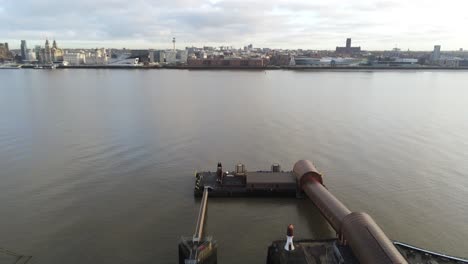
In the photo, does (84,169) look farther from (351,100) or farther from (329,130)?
(351,100)

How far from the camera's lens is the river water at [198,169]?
857 centimetres

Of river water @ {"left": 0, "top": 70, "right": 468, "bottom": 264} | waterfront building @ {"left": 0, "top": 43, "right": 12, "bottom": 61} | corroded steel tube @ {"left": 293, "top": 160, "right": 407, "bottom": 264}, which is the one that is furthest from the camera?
waterfront building @ {"left": 0, "top": 43, "right": 12, "bottom": 61}

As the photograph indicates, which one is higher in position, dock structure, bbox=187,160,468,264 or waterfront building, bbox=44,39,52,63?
waterfront building, bbox=44,39,52,63

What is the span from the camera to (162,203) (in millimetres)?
10398

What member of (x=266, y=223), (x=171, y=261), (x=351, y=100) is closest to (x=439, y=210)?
(x=266, y=223)

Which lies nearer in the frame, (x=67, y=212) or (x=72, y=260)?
(x=72, y=260)

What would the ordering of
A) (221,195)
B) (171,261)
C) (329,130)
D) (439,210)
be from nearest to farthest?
(171,261) < (439,210) < (221,195) < (329,130)

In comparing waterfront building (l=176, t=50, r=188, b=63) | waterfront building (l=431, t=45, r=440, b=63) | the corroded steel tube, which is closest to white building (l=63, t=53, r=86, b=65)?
waterfront building (l=176, t=50, r=188, b=63)

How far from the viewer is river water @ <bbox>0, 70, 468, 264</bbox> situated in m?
8.57

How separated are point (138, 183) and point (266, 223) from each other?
509 centimetres

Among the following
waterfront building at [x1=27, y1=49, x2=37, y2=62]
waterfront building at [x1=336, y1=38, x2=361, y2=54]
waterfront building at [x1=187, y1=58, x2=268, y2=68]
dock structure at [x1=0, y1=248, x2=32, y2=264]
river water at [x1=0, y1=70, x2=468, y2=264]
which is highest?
waterfront building at [x1=336, y1=38, x2=361, y2=54]

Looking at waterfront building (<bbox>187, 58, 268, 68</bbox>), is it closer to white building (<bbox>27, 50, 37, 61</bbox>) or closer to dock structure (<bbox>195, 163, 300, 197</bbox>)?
white building (<bbox>27, 50, 37, 61</bbox>)

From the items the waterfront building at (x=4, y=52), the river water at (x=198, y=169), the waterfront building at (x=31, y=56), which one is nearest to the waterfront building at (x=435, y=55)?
the river water at (x=198, y=169)

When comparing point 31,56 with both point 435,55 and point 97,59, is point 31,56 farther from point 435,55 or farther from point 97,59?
point 435,55
